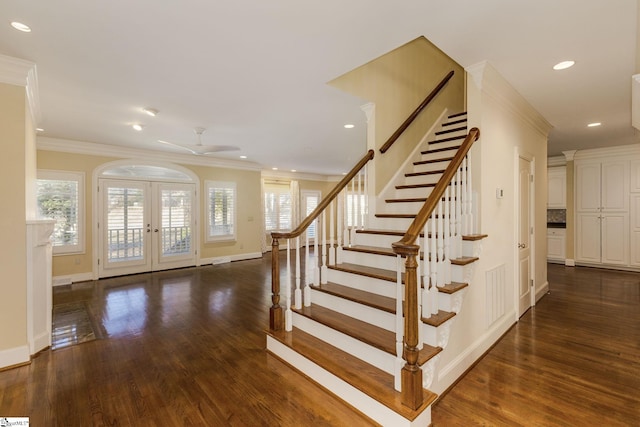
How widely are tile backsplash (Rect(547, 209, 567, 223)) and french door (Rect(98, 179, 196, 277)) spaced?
8.68 metres

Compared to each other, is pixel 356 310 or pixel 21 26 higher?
pixel 21 26

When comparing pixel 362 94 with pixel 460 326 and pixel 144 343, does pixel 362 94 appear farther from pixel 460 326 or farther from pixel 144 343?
pixel 144 343

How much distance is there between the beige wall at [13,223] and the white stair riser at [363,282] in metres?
2.82

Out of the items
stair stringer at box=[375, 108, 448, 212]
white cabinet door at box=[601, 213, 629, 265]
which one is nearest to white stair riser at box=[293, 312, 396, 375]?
stair stringer at box=[375, 108, 448, 212]

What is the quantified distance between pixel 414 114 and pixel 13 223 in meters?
4.38

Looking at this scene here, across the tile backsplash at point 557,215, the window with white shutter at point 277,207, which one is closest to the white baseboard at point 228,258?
the window with white shutter at point 277,207

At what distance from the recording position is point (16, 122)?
2.61 m

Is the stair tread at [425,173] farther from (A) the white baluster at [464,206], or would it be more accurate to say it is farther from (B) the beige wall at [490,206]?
(A) the white baluster at [464,206]

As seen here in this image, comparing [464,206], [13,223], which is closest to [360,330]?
[464,206]

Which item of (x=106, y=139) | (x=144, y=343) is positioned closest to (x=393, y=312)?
(x=144, y=343)

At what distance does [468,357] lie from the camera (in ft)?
7.84

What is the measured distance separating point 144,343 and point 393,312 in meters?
2.54

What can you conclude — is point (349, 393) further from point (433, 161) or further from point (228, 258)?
point (228, 258)

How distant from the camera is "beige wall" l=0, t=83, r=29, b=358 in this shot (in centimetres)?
253
